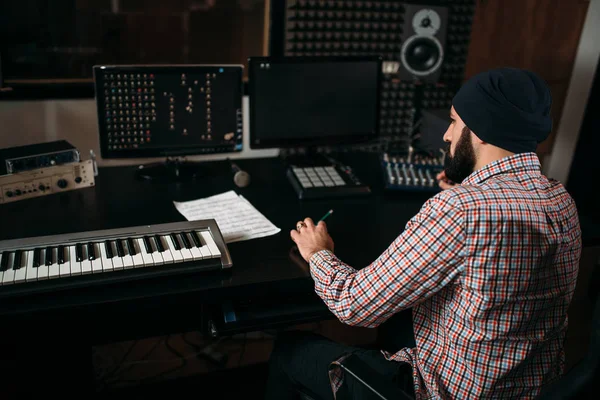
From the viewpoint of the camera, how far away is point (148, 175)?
212cm

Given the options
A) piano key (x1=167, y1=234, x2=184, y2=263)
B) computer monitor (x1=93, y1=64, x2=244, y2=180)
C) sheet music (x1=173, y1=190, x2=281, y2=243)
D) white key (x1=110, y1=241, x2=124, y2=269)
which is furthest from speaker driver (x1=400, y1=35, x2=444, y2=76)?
white key (x1=110, y1=241, x2=124, y2=269)

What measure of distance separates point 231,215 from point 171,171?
0.47 meters

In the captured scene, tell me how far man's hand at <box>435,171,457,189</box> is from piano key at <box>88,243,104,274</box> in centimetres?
120

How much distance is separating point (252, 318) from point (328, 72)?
109 cm

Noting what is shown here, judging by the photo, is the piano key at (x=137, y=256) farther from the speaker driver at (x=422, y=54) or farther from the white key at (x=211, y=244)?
the speaker driver at (x=422, y=54)

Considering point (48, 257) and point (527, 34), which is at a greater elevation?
point (527, 34)

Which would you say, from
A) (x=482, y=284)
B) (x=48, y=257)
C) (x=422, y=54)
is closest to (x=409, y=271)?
(x=482, y=284)

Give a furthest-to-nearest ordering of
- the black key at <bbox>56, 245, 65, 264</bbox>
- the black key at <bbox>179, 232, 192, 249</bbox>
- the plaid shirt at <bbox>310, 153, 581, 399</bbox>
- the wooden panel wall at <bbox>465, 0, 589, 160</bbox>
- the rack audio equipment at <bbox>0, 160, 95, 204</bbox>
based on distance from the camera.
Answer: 1. the wooden panel wall at <bbox>465, 0, 589, 160</bbox>
2. the rack audio equipment at <bbox>0, 160, 95, 204</bbox>
3. the black key at <bbox>179, 232, 192, 249</bbox>
4. the black key at <bbox>56, 245, 65, 264</bbox>
5. the plaid shirt at <bbox>310, 153, 581, 399</bbox>

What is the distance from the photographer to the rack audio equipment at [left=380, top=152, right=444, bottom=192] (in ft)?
6.81

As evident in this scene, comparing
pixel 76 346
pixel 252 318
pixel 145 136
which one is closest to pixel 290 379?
pixel 252 318

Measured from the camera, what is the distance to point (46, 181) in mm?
1886

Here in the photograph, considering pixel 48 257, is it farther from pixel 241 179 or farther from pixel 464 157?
pixel 464 157

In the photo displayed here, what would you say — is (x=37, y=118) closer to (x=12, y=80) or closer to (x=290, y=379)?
(x=12, y=80)

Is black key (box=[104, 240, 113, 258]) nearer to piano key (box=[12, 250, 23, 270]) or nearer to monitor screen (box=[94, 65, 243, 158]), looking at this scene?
piano key (box=[12, 250, 23, 270])
